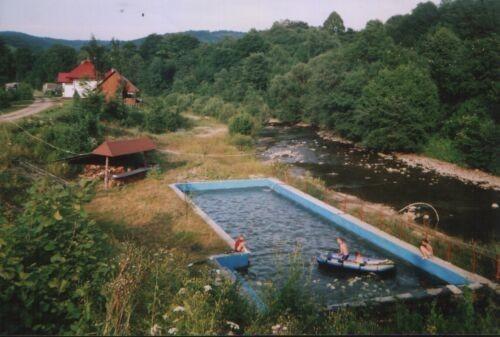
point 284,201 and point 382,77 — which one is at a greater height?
point 382,77

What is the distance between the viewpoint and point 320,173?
29219 mm

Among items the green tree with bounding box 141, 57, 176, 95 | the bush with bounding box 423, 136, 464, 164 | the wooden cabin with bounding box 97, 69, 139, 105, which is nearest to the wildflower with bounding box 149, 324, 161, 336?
the bush with bounding box 423, 136, 464, 164

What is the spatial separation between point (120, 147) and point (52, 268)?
56.3ft

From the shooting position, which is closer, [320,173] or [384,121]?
[320,173]

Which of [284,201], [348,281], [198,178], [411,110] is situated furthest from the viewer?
[411,110]

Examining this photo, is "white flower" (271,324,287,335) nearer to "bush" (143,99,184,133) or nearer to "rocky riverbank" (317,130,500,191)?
Answer: "rocky riverbank" (317,130,500,191)

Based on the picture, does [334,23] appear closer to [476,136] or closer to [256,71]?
[256,71]

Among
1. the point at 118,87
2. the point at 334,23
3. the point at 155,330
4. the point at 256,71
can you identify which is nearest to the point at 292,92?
the point at 256,71

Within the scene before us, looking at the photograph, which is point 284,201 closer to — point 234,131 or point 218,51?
point 234,131

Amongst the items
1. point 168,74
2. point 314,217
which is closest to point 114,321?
point 314,217

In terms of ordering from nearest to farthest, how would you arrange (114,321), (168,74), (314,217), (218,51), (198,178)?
(114,321) → (314,217) → (198,178) → (218,51) → (168,74)

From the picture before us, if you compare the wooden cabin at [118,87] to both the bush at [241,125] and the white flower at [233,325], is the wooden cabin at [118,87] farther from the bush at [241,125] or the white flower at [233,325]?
the white flower at [233,325]

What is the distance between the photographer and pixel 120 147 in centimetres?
2186

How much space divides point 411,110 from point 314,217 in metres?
20.7
